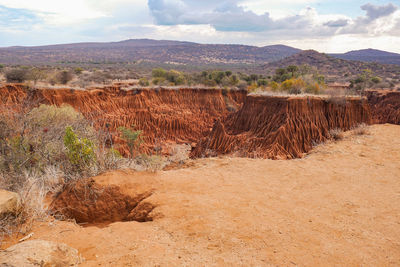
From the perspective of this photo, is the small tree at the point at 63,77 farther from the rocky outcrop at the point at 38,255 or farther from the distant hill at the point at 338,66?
the distant hill at the point at 338,66

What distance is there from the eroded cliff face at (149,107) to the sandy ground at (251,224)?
12.1m

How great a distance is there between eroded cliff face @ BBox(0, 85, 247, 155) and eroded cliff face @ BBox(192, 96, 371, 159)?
6.48 meters

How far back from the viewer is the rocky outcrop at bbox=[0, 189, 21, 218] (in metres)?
3.48

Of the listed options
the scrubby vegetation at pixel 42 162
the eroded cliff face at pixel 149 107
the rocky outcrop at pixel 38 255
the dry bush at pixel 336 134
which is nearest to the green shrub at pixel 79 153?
the scrubby vegetation at pixel 42 162

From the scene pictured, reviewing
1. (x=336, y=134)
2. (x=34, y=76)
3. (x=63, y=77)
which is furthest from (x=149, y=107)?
(x=336, y=134)

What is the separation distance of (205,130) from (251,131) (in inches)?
364

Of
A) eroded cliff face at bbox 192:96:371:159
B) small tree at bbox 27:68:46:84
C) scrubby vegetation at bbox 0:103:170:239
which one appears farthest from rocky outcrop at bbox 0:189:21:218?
small tree at bbox 27:68:46:84

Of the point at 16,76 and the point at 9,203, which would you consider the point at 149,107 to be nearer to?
the point at 16,76

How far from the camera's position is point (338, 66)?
204ft

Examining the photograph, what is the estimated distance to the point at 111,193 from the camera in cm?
498

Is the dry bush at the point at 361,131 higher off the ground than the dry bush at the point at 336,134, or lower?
higher

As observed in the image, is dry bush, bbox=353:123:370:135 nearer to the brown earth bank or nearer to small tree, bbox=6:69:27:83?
the brown earth bank

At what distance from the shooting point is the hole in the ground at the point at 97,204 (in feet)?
15.8

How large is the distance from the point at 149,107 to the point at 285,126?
15.0 meters
